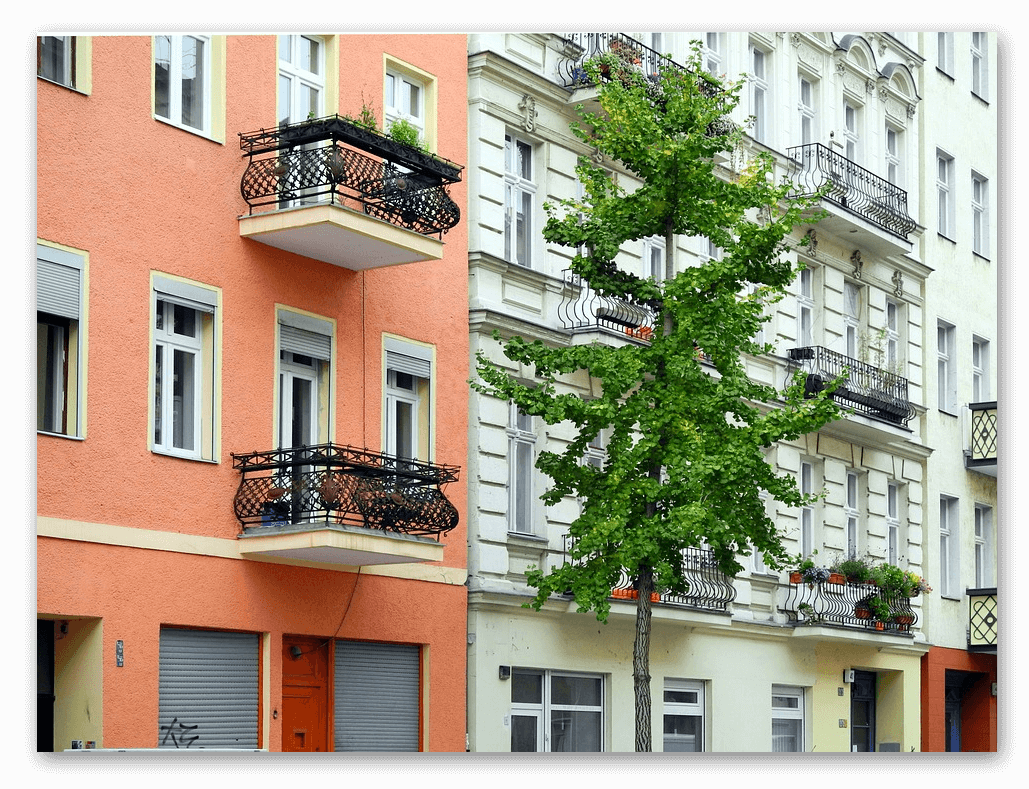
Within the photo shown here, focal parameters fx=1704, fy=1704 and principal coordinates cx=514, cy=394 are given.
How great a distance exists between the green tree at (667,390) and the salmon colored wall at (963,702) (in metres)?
13.6

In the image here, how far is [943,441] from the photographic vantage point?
112 ft

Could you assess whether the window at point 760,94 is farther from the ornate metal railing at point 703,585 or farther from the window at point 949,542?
the window at point 949,542

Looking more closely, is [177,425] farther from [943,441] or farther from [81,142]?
[943,441]

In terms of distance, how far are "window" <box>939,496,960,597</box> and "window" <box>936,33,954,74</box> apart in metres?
9.22

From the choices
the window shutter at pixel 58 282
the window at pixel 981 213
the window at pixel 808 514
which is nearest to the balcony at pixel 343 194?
the window shutter at pixel 58 282

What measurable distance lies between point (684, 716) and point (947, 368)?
1264 centimetres

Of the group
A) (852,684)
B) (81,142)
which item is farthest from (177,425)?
(852,684)

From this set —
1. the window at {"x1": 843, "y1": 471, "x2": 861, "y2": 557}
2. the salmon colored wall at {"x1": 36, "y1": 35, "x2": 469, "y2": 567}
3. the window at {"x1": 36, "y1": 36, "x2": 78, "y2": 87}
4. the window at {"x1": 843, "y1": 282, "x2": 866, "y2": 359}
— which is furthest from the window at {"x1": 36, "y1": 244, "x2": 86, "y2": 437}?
the window at {"x1": 843, "y1": 282, "x2": 866, "y2": 359}

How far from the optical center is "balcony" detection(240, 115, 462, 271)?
61.1 feet

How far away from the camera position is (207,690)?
17938 millimetres

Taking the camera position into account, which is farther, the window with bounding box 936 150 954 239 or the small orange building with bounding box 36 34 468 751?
the window with bounding box 936 150 954 239

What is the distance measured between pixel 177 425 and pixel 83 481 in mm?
1688

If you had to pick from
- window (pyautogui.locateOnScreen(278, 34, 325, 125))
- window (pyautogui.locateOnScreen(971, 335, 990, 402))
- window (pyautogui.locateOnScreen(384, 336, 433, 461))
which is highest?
window (pyautogui.locateOnScreen(278, 34, 325, 125))

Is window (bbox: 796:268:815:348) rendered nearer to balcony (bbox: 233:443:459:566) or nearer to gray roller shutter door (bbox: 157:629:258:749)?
balcony (bbox: 233:443:459:566)
